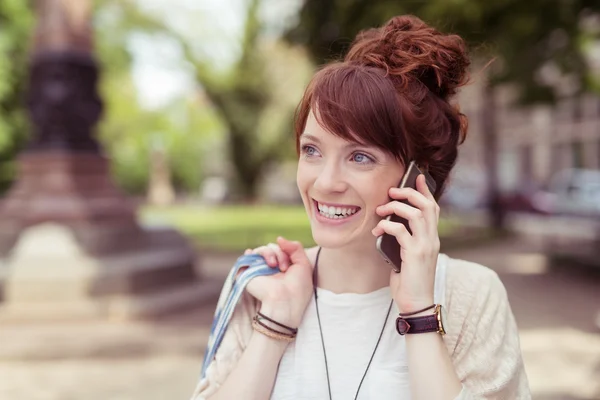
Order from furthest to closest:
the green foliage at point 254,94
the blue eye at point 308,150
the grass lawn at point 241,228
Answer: the green foliage at point 254,94, the grass lawn at point 241,228, the blue eye at point 308,150

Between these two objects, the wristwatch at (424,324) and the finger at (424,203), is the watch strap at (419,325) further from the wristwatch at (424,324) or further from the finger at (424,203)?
the finger at (424,203)

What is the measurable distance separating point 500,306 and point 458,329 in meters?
0.17

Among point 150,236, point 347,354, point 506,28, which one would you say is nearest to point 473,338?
point 347,354

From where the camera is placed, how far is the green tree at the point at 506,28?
10109 millimetres

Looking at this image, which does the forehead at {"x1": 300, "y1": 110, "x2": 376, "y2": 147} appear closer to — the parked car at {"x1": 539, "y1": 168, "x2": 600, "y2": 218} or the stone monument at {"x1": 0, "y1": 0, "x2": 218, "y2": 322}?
the stone monument at {"x1": 0, "y1": 0, "x2": 218, "y2": 322}

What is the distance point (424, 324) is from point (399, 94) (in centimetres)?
60

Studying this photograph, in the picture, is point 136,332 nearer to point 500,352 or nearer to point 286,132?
point 500,352

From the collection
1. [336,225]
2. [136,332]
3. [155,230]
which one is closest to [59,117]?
[155,230]

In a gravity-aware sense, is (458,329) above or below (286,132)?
below

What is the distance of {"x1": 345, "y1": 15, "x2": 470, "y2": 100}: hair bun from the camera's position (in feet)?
5.71

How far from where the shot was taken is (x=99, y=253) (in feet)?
28.6

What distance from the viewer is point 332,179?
175 cm

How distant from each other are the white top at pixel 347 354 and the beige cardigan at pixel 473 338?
82mm

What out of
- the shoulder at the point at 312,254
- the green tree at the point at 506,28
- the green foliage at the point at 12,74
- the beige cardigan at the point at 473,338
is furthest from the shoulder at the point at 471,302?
the green foliage at the point at 12,74
